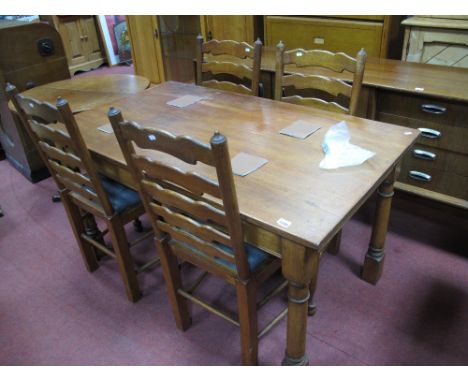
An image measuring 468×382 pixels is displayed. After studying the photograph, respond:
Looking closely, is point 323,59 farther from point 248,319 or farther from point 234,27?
point 234,27

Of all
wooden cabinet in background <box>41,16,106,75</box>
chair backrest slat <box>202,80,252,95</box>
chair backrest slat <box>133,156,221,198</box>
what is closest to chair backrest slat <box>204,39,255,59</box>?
chair backrest slat <box>202,80,252,95</box>

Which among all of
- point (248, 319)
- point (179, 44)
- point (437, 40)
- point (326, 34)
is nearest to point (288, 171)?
point (248, 319)

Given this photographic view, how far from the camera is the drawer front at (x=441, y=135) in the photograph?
1.91 metres

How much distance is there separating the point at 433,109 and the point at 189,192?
1343 mm

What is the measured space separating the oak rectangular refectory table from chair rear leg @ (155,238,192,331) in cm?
29

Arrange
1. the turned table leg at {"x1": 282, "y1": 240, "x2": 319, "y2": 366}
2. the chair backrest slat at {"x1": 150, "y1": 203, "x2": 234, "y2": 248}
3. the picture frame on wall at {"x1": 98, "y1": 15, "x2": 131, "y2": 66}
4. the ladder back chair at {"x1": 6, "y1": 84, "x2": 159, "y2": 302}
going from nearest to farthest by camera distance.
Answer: the turned table leg at {"x1": 282, "y1": 240, "x2": 319, "y2": 366} → the chair backrest slat at {"x1": 150, "y1": 203, "x2": 234, "y2": 248} → the ladder back chair at {"x1": 6, "y1": 84, "x2": 159, "y2": 302} → the picture frame on wall at {"x1": 98, "y1": 15, "x2": 131, "y2": 66}

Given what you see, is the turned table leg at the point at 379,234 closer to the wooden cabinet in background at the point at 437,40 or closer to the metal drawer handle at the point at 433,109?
the metal drawer handle at the point at 433,109

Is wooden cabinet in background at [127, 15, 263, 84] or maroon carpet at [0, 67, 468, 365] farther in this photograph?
wooden cabinet in background at [127, 15, 263, 84]

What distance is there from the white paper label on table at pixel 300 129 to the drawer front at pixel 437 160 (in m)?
0.70

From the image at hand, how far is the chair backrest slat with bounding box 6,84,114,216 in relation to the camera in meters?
1.41

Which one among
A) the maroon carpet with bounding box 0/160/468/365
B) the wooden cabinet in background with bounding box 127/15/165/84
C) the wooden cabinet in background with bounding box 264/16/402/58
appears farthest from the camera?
the wooden cabinet in background with bounding box 127/15/165/84

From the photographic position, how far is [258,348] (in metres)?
1.60

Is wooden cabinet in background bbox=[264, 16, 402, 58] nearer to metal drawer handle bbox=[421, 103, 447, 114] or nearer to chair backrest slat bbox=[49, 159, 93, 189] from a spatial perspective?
metal drawer handle bbox=[421, 103, 447, 114]

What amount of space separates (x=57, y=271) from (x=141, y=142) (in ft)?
4.24
